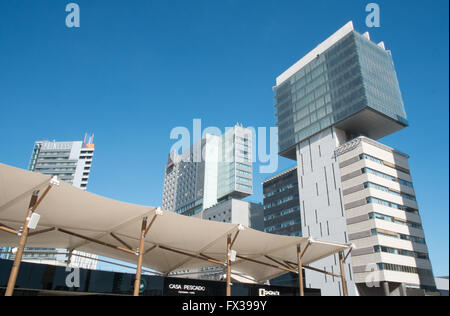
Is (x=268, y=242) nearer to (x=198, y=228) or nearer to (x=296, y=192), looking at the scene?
(x=198, y=228)

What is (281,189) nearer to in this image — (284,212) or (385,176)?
(284,212)

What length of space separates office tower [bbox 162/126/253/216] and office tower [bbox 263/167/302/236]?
27.9 meters

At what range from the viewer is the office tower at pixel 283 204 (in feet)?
332

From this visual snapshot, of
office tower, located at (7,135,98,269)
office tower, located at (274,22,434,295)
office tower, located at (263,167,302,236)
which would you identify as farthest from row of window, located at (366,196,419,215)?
office tower, located at (7,135,98,269)

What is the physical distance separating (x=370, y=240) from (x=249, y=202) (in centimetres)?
6882

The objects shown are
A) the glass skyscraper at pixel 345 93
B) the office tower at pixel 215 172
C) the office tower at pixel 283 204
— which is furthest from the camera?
the office tower at pixel 215 172

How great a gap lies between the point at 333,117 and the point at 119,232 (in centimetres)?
7900

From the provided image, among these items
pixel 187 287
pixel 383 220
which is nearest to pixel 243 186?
pixel 383 220

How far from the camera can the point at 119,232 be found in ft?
62.1

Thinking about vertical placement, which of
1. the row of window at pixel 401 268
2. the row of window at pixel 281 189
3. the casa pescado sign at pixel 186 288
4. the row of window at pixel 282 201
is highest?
the row of window at pixel 281 189

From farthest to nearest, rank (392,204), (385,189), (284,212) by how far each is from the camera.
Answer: (284,212) < (385,189) < (392,204)

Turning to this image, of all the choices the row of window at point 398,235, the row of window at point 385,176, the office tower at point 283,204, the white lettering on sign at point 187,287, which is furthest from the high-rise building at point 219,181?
the white lettering on sign at point 187,287

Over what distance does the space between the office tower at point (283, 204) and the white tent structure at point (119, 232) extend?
75320 millimetres

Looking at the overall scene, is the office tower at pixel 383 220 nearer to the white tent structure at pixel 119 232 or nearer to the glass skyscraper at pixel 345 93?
the glass skyscraper at pixel 345 93
